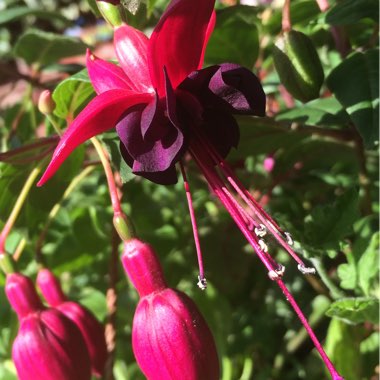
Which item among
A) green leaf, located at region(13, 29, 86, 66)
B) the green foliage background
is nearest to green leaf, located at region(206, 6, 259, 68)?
the green foliage background

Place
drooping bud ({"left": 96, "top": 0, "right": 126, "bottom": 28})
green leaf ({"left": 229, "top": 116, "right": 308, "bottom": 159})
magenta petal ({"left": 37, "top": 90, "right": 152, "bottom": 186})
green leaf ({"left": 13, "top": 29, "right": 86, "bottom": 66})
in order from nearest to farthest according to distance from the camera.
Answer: magenta petal ({"left": 37, "top": 90, "right": 152, "bottom": 186})
drooping bud ({"left": 96, "top": 0, "right": 126, "bottom": 28})
green leaf ({"left": 229, "top": 116, "right": 308, "bottom": 159})
green leaf ({"left": 13, "top": 29, "right": 86, "bottom": 66})

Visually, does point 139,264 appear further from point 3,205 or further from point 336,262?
point 336,262

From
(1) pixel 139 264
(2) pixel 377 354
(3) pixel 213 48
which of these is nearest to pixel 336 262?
(2) pixel 377 354

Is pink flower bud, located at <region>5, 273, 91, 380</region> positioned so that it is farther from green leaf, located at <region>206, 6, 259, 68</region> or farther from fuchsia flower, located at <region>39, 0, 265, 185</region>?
green leaf, located at <region>206, 6, 259, 68</region>

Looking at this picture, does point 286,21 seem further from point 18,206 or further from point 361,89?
point 18,206

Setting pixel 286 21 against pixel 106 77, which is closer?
pixel 106 77

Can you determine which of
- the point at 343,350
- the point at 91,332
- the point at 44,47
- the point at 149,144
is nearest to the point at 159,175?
the point at 149,144

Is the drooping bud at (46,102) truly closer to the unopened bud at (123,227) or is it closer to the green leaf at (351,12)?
the unopened bud at (123,227)
